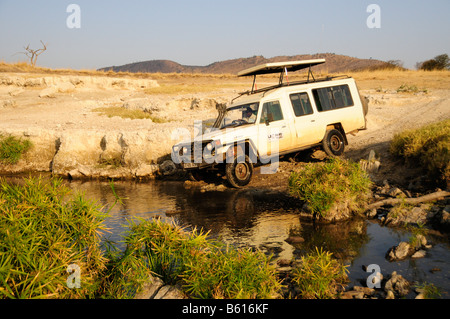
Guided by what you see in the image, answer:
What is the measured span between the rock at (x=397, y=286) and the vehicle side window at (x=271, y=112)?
6.35 metres

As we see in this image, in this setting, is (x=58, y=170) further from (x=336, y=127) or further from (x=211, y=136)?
(x=336, y=127)

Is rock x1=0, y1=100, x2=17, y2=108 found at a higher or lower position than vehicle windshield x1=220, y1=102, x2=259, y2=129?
higher

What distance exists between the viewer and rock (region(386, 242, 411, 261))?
576 centimetres

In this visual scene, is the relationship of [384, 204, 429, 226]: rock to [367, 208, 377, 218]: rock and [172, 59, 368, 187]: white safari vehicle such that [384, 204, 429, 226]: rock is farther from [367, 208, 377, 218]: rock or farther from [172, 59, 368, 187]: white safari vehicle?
[172, 59, 368, 187]: white safari vehicle

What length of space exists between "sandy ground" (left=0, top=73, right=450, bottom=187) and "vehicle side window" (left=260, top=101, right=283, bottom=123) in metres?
1.78

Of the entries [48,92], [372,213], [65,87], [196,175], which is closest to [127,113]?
[196,175]

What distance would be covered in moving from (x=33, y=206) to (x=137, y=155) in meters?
9.92

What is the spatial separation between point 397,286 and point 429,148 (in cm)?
575

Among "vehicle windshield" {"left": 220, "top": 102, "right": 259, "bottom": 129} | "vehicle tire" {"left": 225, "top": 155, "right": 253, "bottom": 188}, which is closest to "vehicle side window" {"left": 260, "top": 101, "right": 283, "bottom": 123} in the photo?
"vehicle windshield" {"left": 220, "top": 102, "right": 259, "bottom": 129}

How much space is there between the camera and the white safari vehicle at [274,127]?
34.3ft

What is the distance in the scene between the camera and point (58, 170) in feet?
47.2
